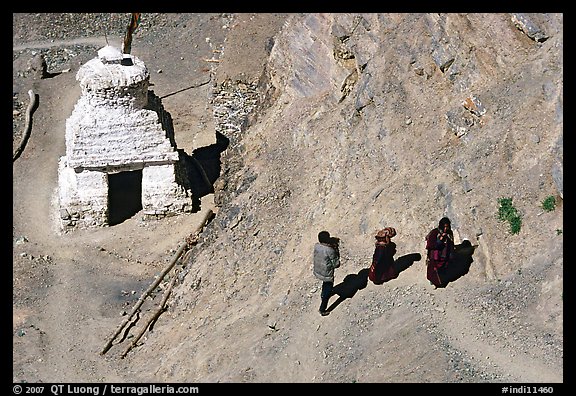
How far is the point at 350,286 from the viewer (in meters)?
17.2

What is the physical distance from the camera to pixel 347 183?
20.3 meters

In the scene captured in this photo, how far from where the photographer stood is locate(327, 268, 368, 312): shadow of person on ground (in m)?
17.0

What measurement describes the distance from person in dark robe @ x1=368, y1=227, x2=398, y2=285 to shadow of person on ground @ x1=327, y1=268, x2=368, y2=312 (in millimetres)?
202

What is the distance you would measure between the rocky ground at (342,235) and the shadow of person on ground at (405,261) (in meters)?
0.05

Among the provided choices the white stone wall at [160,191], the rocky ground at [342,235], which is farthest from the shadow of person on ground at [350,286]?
the white stone wall at [160,191]

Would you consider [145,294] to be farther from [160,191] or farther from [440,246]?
[440,246]

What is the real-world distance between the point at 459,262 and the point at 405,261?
3.45 ft

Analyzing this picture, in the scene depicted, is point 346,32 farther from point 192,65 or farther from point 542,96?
point 192,65

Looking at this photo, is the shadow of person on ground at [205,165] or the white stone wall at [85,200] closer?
the white stone wall at [85,200]

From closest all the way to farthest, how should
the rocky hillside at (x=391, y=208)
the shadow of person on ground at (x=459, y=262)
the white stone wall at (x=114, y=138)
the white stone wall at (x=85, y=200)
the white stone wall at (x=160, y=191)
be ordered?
the rocky hillside at (x=391, y=208) → the shadow of person on ground at (x=459, y=262) → the white stone wall at (x=114, y=138) → the white stone wall at (x=85, y=200) → the white stone wall at (x=160, y=191)

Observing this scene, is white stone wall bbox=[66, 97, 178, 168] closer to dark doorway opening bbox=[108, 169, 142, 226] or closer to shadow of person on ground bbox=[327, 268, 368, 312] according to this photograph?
dark doorway opening bbox=[108, 169, 142, 226]

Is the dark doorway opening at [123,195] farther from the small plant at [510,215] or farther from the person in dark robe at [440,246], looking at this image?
the small plant at [510,215]

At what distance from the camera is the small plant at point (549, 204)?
16.4 metres

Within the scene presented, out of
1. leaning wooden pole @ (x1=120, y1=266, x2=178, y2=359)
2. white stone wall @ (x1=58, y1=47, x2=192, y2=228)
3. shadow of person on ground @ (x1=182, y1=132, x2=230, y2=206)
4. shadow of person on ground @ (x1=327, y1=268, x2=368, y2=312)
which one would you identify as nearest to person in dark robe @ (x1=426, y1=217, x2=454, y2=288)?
shadow of person on ground @ (x1=327, y1=268, x2=368, y2=312)
